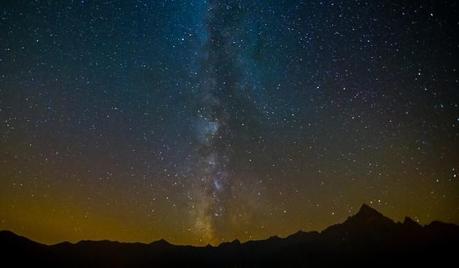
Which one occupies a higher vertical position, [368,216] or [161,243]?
[368,216]

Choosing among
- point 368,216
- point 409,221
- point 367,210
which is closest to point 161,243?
point 368,216

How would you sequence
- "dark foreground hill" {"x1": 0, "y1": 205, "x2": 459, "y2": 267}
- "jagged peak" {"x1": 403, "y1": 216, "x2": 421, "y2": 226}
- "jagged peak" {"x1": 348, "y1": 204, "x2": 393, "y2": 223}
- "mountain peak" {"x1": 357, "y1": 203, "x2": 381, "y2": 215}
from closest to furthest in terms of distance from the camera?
"dark foreground hill" {"x1": 0, "y1": 205, "x2": 459, "y2": 267}, "jagged peak" {"x1": 403, "y1": 216, "x2": 421, "y2": 226}, "jagged peak" {"x1": 348, "y1": 204, "x2": 393, "y2": 223}, "mountain peak" {"x1": 357, "y1": 203, "x2": 381, "y2": 215}

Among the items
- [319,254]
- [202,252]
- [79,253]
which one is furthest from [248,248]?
[79,253]

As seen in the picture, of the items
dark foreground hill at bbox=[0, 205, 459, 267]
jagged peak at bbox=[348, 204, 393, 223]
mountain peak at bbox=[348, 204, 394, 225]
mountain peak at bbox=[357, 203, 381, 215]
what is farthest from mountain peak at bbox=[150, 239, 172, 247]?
mountain peak at bbox=[357, 203, 381, 215]

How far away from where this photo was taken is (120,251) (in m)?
93.8

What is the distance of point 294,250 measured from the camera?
309 ft

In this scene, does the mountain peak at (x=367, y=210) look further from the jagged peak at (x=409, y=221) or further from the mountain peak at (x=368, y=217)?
the jagged peak at (x=409, y=221)

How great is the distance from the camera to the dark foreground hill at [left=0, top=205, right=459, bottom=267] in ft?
265

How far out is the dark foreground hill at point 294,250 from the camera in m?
80.7

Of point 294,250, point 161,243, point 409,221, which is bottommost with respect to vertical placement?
point 294,250

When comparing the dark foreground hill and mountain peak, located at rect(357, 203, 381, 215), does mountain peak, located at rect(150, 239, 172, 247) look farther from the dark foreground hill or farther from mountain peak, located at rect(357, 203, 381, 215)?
mountain peak, located at rect(357, 203, 381, 215)

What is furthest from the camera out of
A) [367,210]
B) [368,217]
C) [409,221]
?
[367,210]

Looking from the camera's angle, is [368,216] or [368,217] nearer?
[368,217]

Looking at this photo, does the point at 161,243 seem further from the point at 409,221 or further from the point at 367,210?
the point at 409,221
